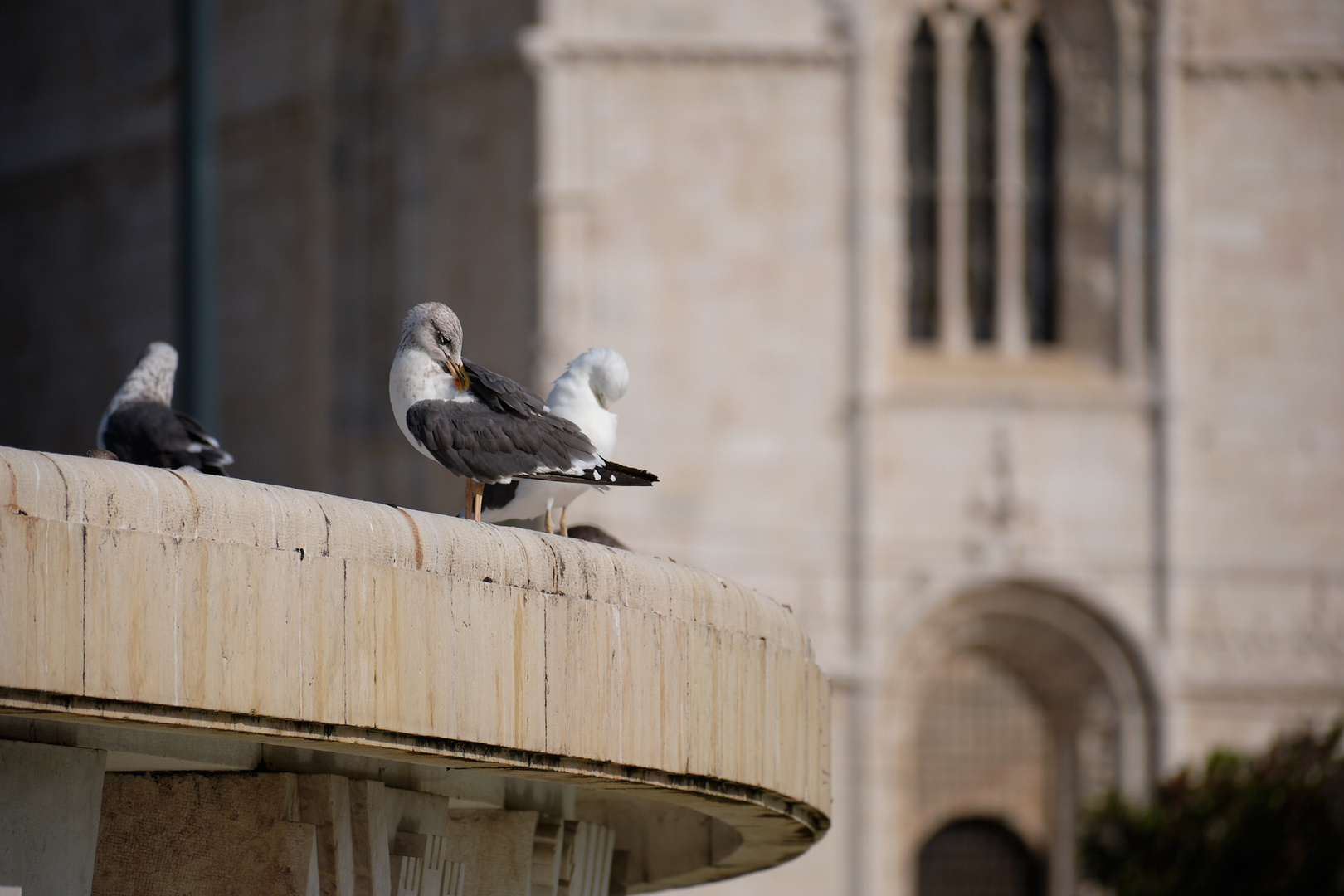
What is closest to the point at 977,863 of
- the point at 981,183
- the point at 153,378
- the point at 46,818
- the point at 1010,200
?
the point at 1010,200

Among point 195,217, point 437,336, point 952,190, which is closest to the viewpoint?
point 437,336

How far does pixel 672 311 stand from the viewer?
19859 millimetres

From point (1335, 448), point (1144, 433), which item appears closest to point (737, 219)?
point (1144, 433)

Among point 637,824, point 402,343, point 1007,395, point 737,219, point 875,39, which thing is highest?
point 875,39

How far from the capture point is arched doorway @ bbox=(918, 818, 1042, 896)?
67.9 ft

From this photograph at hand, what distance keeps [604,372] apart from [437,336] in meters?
0.52

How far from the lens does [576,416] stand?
233 inches

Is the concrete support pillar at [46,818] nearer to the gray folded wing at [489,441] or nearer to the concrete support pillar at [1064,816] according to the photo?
the gray folded wing at [489,441]

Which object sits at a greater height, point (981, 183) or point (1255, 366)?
point (981, 183)

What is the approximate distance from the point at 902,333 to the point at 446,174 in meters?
4.78

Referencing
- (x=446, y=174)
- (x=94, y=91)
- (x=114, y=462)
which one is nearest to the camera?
(x=114, y=462)

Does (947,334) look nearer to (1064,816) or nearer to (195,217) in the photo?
(1064,816)

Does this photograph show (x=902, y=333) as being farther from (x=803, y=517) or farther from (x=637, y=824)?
(x=637, y=824)

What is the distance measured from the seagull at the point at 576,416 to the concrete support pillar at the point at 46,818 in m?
1.58
